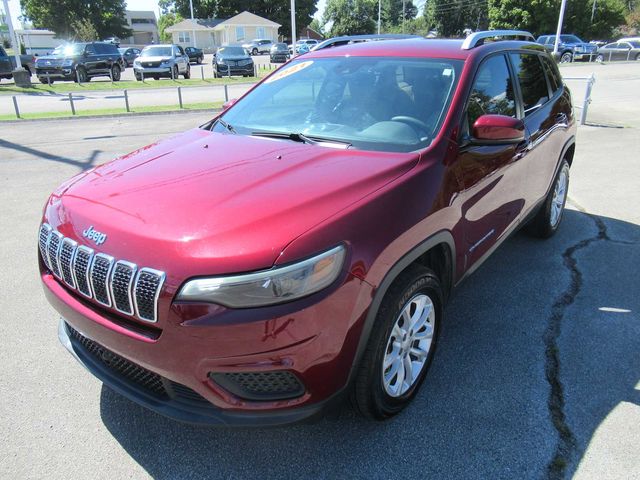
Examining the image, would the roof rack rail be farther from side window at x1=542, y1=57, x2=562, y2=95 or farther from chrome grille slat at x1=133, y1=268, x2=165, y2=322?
chrome grille slat at x1=133, y1=268, x2=165, y2=322

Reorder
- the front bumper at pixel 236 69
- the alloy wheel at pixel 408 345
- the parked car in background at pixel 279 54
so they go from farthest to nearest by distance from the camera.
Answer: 1. the parked car in background at pixel 279 54
2. the front bumper at pixel 236 69
3. the alloy wheel at pixel 408 345

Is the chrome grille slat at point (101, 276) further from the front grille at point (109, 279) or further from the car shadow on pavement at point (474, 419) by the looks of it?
the car shadow on pavement at point (474, 419)

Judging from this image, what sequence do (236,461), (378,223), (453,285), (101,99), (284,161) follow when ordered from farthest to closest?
(101,99), (453,285), (284,161), (236,461), (378,223)

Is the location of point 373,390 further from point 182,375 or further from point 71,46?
point 71,46

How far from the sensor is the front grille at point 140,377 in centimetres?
219

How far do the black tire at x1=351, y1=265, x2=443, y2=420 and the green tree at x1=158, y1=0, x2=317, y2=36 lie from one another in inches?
2928

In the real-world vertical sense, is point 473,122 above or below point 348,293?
above

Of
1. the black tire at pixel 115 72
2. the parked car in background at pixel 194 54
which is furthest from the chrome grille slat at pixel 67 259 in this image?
the parked car in background at pixel 194 54

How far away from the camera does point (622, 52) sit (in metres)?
37.5

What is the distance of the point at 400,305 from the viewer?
7.86 ft

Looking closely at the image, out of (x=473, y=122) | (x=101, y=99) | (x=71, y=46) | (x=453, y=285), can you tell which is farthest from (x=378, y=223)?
(x=71, y=46)

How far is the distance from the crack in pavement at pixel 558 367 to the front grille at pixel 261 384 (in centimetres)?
126

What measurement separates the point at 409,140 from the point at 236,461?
6.30ft

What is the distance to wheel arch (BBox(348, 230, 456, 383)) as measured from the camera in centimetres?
222
